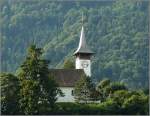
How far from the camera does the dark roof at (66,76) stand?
80.6m

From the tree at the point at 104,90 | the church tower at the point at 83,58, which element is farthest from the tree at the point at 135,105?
the church tower at the point at 83,58

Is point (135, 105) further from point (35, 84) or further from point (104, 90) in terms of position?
point (104, 90)

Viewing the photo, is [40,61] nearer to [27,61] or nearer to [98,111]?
[27,61]

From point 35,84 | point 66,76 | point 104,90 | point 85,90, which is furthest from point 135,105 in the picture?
point 66,76

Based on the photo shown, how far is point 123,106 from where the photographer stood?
220 feet

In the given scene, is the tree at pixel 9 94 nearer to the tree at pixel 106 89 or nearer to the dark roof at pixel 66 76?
the tree at pixel 106 89

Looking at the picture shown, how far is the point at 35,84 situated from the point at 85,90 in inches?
474

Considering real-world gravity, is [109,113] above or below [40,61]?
below

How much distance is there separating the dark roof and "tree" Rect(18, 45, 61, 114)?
1528 cm

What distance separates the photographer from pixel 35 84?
6238 centimetres

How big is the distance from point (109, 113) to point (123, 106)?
165 cm

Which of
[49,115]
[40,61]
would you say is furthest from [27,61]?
[49,115]

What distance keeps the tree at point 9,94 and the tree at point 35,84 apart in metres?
0.86

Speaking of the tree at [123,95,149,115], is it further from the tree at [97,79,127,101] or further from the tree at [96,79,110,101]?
the tree at [96,79,110,101]
